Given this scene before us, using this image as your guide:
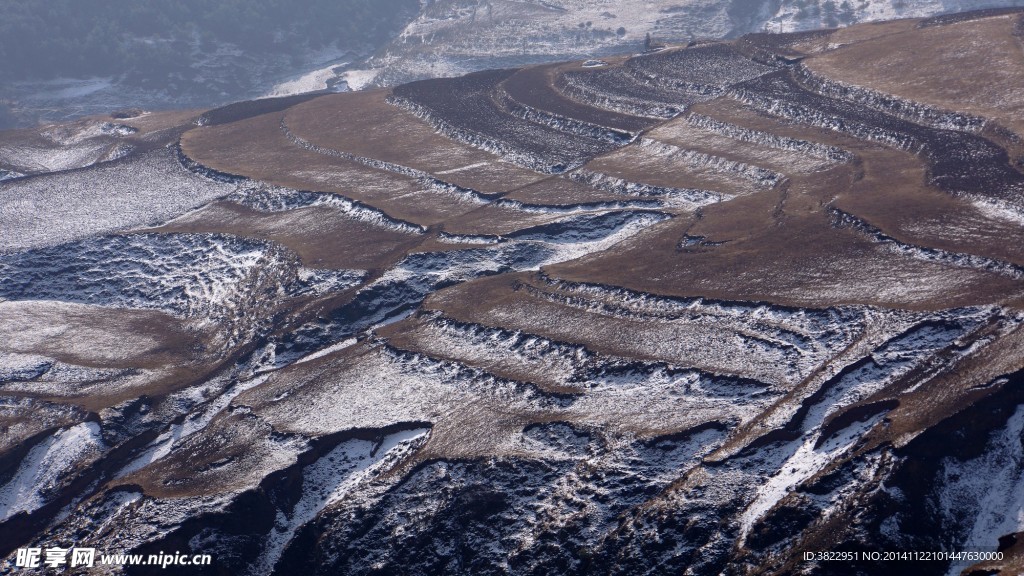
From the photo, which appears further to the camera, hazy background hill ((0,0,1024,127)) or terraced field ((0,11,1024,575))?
hazy background hill ((0,0,1024,127))

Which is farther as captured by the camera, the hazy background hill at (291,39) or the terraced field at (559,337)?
the hazy background hill at (291,39)

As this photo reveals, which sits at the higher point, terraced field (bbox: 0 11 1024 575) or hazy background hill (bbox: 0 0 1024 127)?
hazy background hill (bbox: 0 0 1024 127)

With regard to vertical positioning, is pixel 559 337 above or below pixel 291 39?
below

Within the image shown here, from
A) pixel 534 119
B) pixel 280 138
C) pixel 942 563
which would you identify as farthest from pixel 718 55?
pixel 942 563

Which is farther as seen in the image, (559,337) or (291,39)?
(291,39)

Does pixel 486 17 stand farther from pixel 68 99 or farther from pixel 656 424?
Result: pixel 656 424

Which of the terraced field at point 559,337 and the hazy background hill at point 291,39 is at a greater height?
the hazy background hill at point 291,39
